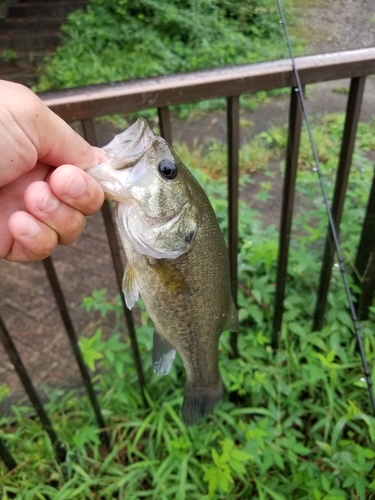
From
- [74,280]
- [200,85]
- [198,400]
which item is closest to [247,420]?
[198,400]

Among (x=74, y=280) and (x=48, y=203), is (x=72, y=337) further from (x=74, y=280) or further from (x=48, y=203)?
(x=74, y=280)

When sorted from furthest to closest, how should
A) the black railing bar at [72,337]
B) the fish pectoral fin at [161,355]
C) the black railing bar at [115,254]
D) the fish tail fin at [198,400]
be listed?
the black railing bar at [72,337] < the black railing bar at [115,254] < the fish tail fin at [198,400] < the fish pectoral fin at [161,355]

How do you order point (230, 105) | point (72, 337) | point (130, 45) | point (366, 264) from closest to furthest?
point (230, 105) < point (72, 337) < point (366, 264) < point (130, 45)

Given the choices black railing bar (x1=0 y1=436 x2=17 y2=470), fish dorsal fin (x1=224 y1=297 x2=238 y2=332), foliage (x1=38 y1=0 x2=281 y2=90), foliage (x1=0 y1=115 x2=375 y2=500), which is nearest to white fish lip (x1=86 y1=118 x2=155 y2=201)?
fish dorsal fin (x1=224 y1=297 x2=238 y2=332)

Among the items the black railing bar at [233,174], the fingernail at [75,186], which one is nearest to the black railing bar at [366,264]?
the black railing bar at [233,174]

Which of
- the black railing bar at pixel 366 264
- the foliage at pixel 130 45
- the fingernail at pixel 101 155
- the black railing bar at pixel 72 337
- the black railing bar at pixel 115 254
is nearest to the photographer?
the fingernail at pixel 101 155

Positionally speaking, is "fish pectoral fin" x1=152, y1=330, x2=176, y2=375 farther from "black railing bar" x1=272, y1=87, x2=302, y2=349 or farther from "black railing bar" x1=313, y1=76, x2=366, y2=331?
"black railing bar" x1=313, y1=76, x2=366, y2=331

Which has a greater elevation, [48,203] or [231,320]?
[48,203]

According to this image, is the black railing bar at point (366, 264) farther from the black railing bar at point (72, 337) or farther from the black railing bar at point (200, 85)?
the black railing bar at point (72, 337)

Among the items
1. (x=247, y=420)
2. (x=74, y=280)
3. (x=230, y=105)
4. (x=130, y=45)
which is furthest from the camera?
(x=130, y=45)
